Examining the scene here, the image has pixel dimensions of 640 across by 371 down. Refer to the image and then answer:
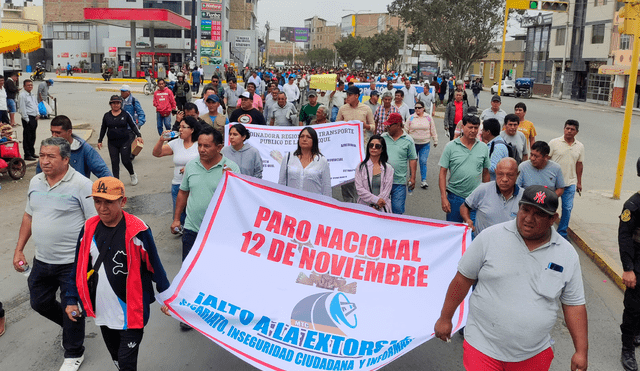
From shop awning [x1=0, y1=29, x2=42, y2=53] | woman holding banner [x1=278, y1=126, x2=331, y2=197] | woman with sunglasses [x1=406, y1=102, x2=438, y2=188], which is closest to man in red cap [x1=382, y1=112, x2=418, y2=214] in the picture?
woman holding banner [x1=278, y1=126, x2=331, y2=197]

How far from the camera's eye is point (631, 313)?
4863 millimetres

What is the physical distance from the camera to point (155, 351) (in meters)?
4.93

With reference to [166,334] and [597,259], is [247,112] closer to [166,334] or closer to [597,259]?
[166,334]

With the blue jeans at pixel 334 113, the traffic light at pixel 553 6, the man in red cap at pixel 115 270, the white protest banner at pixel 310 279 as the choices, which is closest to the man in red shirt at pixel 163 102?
the blue jeans at pixel 334 113

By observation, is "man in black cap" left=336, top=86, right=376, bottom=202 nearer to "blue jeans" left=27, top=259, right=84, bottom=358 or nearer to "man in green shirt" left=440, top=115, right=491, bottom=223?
"man in green shirt" left=440, top=115, right=491, bottom=223

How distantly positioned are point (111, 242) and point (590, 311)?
4923 millimetres

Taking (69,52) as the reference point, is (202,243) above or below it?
below

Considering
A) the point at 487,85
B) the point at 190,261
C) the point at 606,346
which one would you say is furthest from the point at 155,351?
the point at 487,85

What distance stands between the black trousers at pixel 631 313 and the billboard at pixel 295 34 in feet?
508

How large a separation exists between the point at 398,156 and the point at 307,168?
5.01ft

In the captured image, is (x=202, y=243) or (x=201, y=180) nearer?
Result: (x=202, y=243)

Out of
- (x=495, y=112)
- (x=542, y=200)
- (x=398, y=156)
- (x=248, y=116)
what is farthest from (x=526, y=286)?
(x=495, y=112)

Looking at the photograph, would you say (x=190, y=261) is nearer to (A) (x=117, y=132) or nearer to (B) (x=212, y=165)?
(B) (x=212, y=165)

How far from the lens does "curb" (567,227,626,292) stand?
23.1ft
